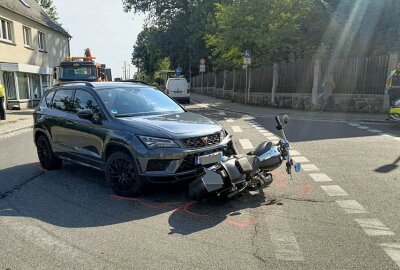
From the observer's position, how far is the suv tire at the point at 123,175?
5.39 metres

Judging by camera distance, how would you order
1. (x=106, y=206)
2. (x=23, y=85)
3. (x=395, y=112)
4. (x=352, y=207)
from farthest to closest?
(x=23, y=85), (x=395, y=112), (x=106, y=206), (x=352, y=207)

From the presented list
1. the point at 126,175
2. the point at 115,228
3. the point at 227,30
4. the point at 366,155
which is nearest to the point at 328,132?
the point at 366,155

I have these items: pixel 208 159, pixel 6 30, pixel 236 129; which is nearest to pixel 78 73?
pixel 6 30

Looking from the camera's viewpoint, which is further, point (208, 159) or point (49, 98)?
point (49, 98)

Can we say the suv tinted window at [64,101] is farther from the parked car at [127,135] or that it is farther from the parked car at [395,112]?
the parked car at [395,112]

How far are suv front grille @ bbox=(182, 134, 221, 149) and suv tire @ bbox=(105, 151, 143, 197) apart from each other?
844 mm

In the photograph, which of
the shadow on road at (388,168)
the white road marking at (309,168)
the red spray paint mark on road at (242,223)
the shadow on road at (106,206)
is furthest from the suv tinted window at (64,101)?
the shadow on road at (388,168)

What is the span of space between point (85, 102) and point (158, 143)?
6.55ft

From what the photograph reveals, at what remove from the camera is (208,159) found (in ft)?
17.2

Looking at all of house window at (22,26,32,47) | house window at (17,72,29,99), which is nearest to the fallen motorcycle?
house window at (17,72,29,99)

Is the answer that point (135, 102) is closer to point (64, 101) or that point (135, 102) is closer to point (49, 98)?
point (64, 101)

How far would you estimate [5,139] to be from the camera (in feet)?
39.2

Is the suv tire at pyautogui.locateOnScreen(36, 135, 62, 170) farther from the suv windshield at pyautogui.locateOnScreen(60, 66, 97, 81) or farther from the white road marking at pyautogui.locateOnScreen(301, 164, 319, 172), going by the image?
the suv windshield at pyautogui.locateOnScreen(60, 66, 97, 81)

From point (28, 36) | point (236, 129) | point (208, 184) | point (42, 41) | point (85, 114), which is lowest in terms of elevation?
point (236, 129)
